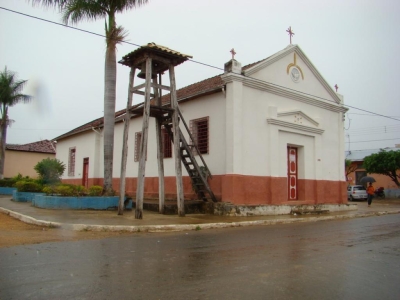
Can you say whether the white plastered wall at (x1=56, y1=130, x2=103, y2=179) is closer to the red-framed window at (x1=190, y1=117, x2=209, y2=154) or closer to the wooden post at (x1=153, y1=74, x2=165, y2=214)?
the red-framed window at (x1=190, y1=117, x2=209, y2=154)

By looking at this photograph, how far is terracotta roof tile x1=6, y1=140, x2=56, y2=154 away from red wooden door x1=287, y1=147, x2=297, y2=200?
100 ft

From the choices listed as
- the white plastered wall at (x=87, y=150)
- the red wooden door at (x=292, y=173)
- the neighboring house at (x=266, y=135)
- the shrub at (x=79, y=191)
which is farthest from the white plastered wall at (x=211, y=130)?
the white plastered wall at (x=87, y=150)

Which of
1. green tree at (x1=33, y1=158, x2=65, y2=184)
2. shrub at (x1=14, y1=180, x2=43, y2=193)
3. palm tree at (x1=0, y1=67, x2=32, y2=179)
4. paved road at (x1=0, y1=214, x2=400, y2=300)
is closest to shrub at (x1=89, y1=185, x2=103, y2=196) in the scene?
shrub at (x1=14, y1=180, x2=43, y2=193)

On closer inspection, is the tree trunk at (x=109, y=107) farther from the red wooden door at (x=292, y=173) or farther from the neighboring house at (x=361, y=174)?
the neighboring house at (x=361, y=174)

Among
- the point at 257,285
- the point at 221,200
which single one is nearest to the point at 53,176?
the point at 221,200

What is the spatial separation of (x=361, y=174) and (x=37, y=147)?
34.9 meters

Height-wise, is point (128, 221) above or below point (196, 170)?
below

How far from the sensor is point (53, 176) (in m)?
18.5

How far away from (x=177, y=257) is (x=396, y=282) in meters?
3.17

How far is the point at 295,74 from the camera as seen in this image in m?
16.5

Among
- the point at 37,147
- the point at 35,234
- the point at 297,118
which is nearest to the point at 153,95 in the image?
the point at 35,234

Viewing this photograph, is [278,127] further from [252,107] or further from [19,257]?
[19,257]

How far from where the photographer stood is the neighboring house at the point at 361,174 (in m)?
38.7

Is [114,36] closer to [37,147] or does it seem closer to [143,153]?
[143,153]
